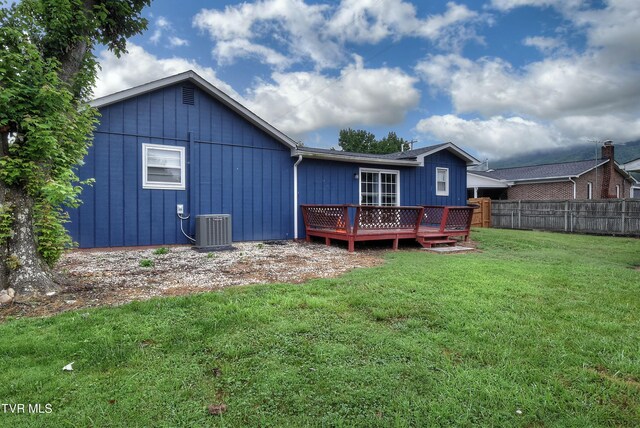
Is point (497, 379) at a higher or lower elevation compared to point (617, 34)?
lower

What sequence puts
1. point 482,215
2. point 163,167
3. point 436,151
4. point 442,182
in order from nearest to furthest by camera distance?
point 163,167
point 436,151
point 442,182
point 482,215

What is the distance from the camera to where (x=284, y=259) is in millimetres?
6930

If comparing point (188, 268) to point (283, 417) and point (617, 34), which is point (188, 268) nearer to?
point (283, 417)

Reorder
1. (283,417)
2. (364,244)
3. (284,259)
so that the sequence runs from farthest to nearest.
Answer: (364,244) → (284,259) → (283,417)

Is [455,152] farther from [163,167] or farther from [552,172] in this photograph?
[552,172]

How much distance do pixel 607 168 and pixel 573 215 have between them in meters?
10.0

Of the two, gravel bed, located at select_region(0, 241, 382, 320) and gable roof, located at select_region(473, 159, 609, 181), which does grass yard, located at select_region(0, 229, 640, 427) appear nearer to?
gravel bed, located at select_region(0, 241, 382, 320)

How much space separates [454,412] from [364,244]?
7.78 metres

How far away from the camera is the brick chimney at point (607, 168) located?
21.5 meters

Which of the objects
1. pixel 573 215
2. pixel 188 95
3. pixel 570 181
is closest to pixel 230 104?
pixel 188 95

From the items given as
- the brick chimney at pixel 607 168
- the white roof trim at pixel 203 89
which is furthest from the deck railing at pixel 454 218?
the brick chimney at pixel 607 168

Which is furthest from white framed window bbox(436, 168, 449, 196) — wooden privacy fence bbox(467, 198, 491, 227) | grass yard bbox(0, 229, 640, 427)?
grass yard bbox(0, 229, 640, 427)

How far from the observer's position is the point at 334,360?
96.7 inches

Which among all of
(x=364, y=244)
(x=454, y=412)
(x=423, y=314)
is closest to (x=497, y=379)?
(x=454, y=412)
